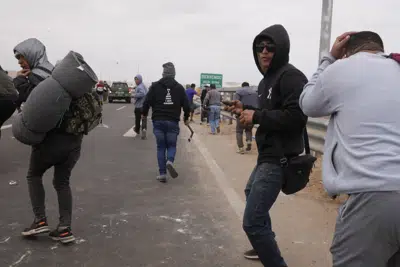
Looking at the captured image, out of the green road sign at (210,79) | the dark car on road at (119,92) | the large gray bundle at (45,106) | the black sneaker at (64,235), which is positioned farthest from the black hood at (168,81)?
the dark car on road at (119,92)

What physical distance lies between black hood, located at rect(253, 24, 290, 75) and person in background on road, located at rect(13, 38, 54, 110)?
213 centimetres

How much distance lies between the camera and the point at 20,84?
168 inches

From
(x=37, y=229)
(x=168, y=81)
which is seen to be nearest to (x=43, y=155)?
(x=37, y=229)

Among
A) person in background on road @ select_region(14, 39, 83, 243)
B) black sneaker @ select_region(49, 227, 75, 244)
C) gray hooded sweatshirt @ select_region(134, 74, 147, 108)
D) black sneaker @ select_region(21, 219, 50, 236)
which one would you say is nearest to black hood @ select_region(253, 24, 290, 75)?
person in background on road @ select_region(14, 39, 83, 243)

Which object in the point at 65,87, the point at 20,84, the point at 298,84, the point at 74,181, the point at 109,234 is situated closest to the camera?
the point at 298,84

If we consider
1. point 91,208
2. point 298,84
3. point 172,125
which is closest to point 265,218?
point 298,84

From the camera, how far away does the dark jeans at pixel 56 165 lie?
4152mm

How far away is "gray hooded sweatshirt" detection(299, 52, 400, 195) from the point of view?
2.09 meters

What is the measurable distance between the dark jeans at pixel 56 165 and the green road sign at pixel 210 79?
2285cm

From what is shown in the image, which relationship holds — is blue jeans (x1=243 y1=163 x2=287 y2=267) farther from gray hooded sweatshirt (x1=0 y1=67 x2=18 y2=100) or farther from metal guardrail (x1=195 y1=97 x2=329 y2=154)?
gray hooded sweatshirt (x1=0 y1=67 x2=18 y2=100)

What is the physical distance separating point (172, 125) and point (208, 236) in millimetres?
3116

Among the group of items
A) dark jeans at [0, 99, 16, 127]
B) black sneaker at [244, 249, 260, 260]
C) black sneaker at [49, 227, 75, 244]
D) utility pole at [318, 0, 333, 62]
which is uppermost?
utility pole at [318, 0, 333, 62]

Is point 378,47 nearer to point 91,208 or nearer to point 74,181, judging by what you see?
point 91,208

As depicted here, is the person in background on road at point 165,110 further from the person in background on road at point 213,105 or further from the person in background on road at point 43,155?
the person in background on road at point 213,105
